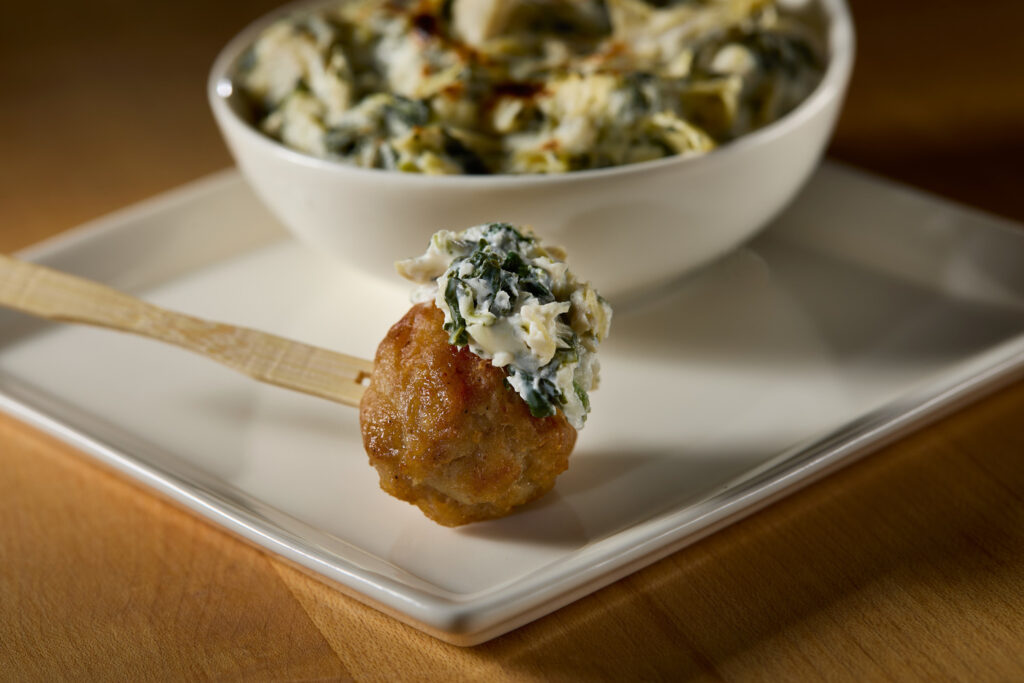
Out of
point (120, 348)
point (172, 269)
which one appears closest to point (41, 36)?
point (172, 269)

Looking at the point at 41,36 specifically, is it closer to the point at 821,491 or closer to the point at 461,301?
the point at 461,301

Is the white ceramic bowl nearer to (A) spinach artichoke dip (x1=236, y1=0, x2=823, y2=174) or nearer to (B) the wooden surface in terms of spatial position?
(A) spinach artichoke dip (x1=236, y1=0, x2=823, y2=174)

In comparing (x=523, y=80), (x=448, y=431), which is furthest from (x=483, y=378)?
(x=523, y=80)

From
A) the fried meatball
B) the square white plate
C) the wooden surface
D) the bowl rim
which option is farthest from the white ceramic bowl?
the wooden surface

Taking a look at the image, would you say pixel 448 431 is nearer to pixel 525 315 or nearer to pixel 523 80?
pixel 525 315

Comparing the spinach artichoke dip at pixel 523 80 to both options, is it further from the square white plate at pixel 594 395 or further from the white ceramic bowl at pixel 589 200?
the square white plate at pixel 594 395
